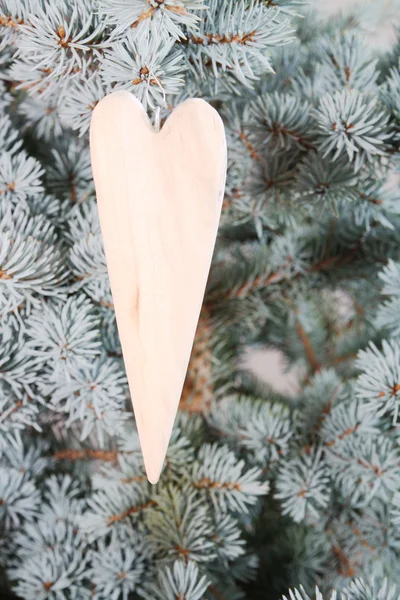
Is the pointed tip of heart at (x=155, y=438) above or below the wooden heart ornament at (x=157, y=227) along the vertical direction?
below

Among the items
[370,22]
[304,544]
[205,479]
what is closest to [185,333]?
[205,479]

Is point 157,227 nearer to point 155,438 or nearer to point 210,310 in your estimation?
point 155,438

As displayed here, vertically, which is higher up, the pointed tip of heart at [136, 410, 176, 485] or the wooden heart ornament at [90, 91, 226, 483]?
the wooden heart ornament at [90, 91, 226, 483]

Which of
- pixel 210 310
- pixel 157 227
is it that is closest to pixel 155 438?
pixel 157 227
